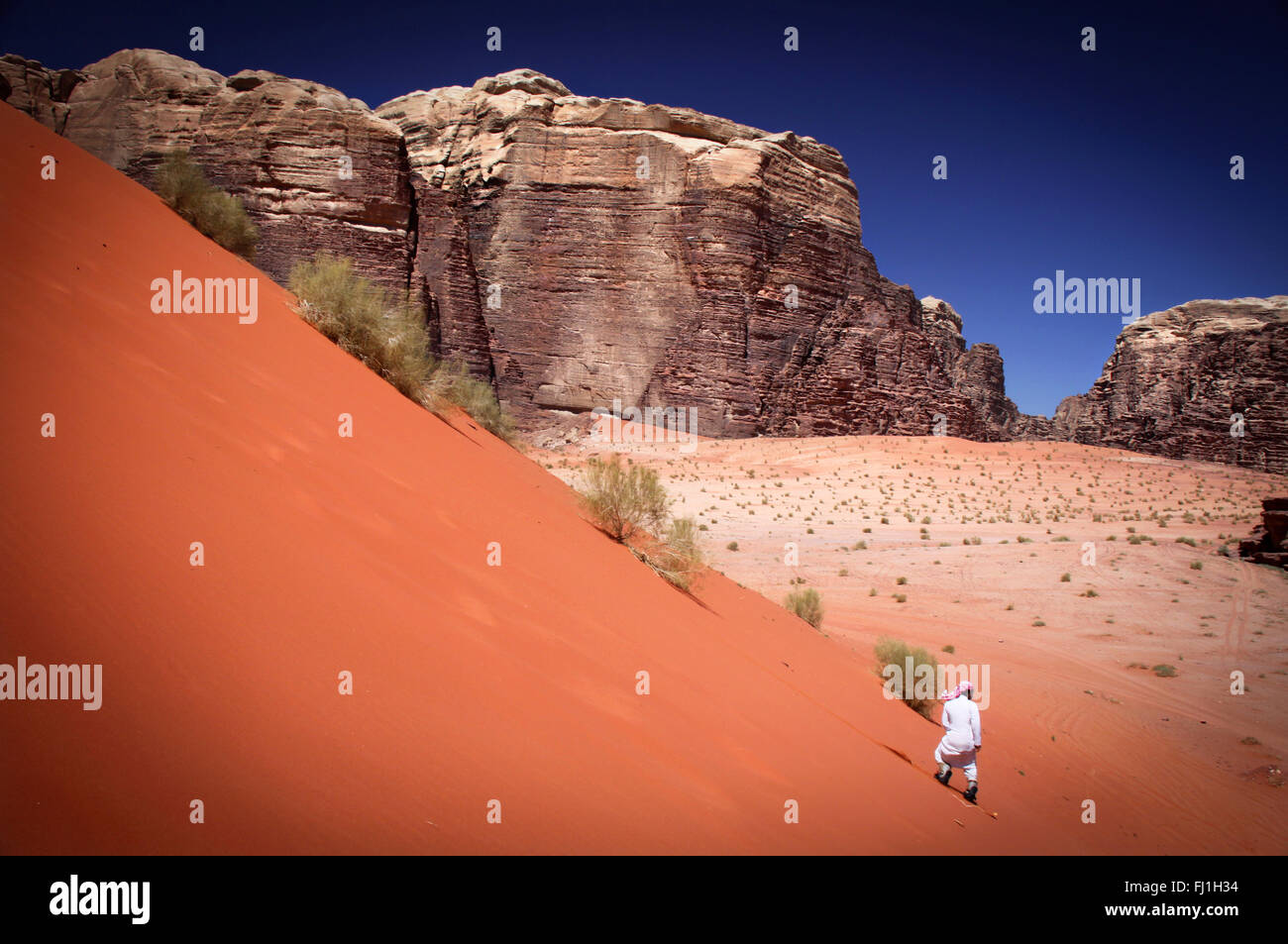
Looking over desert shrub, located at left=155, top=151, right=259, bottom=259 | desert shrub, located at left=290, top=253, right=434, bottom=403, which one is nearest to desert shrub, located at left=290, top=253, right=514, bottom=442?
desert shrub, located at left=290, top=253, right=434, bottom=403

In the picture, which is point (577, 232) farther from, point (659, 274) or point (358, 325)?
point (358, 325)

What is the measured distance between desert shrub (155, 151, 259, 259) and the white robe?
29.9 ft

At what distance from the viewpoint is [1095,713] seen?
8250 millimetres

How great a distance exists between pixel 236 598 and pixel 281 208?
135 ft

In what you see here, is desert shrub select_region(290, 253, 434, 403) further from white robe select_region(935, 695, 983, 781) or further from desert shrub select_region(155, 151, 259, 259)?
white robe select_region(935, 695, 983, 781)

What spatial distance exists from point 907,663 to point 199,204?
964cm

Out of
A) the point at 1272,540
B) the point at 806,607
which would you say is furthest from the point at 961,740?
the point at 1272,540

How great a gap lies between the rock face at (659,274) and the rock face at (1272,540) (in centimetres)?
2246

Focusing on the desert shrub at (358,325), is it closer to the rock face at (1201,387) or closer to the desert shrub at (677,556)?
the desert shrub at (677,556)

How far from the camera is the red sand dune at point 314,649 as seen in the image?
5.78ft

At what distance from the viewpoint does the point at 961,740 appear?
493 centimetres

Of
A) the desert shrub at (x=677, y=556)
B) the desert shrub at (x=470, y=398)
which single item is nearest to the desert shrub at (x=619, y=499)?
the desert shrub at (x=677, y=556)
